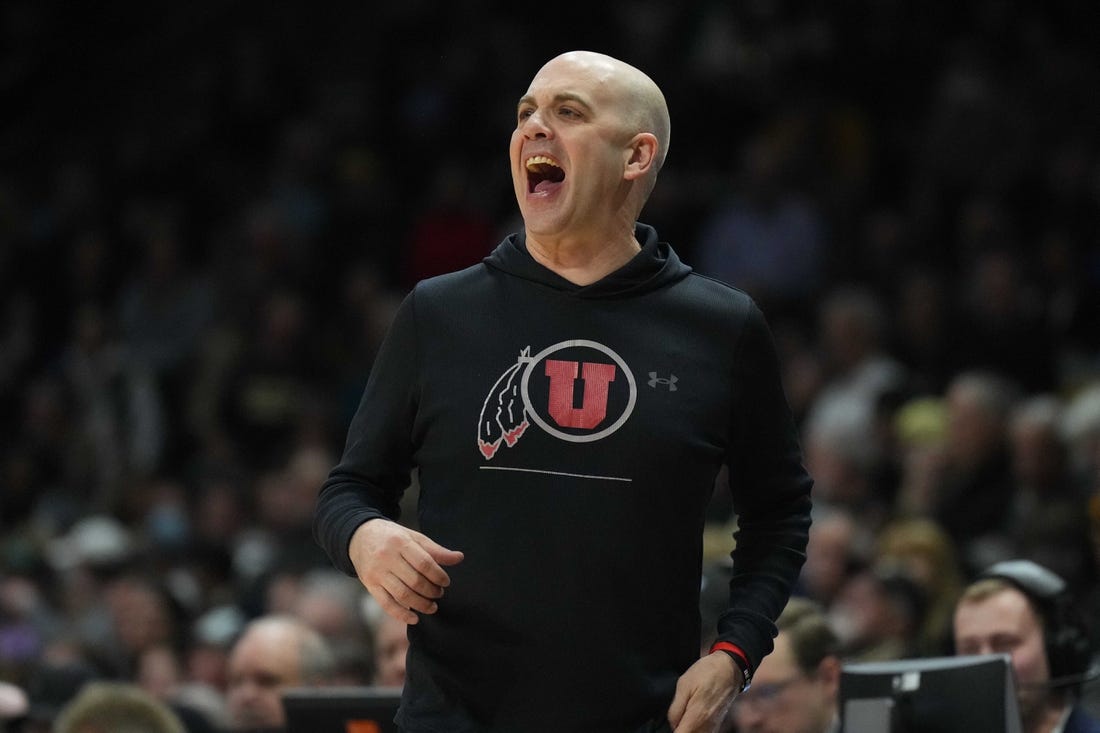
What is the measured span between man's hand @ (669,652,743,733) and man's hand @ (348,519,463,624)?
0.38 meters

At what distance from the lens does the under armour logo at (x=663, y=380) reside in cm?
276

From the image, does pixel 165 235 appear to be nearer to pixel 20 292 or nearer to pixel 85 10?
pixel 20 292

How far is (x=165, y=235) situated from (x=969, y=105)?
178 inches

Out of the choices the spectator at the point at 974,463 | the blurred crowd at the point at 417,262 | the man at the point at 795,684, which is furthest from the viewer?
the blurred crowd at the point at 417,262

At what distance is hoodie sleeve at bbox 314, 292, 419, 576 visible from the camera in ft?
9.29

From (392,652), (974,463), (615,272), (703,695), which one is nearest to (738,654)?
(703,695)

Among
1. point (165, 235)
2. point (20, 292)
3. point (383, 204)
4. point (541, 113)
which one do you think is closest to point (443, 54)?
point (383, 204)

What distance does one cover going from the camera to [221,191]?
11.6 meters

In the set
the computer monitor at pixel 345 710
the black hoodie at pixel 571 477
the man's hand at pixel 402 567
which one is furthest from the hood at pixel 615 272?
the computer monitor at pixel 345 710

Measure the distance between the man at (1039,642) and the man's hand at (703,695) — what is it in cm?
152

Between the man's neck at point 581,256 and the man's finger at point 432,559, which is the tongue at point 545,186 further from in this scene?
the man's finger at point 432,559

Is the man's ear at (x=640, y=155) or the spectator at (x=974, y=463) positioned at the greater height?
the spectator at (x=974, y=463)

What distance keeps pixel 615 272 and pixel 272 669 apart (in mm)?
3173

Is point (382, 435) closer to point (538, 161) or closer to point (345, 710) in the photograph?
point (538, 161)
